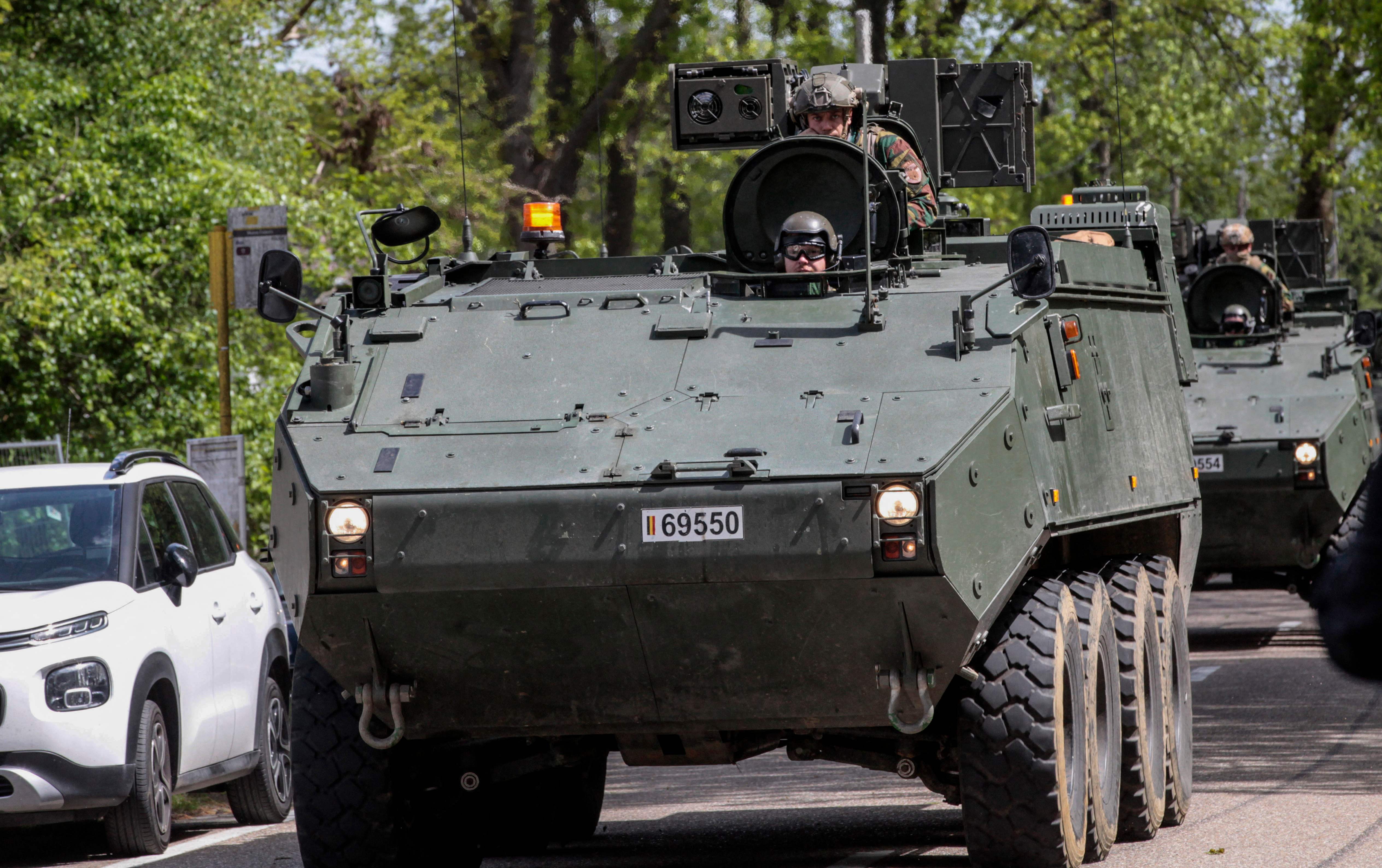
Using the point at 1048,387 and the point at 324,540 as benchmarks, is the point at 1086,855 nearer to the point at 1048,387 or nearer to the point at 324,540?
the point at 1048,387

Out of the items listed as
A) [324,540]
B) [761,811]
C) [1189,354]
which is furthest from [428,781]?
[1189,354]

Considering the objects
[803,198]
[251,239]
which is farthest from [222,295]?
[803,198]

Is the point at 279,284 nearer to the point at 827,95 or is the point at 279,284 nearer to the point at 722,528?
the point at 722,528

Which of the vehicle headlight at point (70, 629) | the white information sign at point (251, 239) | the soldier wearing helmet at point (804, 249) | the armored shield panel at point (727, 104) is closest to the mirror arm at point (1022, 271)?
the soldier wearing helmet at point (804, 249)

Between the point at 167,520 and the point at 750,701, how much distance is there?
3815mm

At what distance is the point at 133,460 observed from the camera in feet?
30.8

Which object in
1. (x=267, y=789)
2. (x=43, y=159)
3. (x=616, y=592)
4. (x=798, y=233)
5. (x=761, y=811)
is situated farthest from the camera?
(x=43, y=159)

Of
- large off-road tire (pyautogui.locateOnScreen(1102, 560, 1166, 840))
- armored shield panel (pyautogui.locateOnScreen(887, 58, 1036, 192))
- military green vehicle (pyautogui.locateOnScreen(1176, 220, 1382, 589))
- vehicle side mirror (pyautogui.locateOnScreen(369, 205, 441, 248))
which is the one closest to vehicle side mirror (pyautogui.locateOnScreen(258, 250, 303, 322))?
vehicle side mirror (pyautogui.locateOnScreen(369, 205, 441, 248))

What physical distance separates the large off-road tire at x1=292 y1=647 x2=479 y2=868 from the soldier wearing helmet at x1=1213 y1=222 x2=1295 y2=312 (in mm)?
11286

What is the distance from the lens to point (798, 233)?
7.55m

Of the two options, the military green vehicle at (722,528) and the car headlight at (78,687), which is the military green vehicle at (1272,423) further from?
the car headlight at (78,687)

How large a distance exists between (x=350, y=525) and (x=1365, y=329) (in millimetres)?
11637

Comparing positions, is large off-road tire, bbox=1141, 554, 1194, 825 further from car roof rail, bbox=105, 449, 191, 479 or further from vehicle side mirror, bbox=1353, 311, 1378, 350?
vehicle side mirror, bbox=1353, 311, 1378, 350

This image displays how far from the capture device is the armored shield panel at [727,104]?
343 inches
